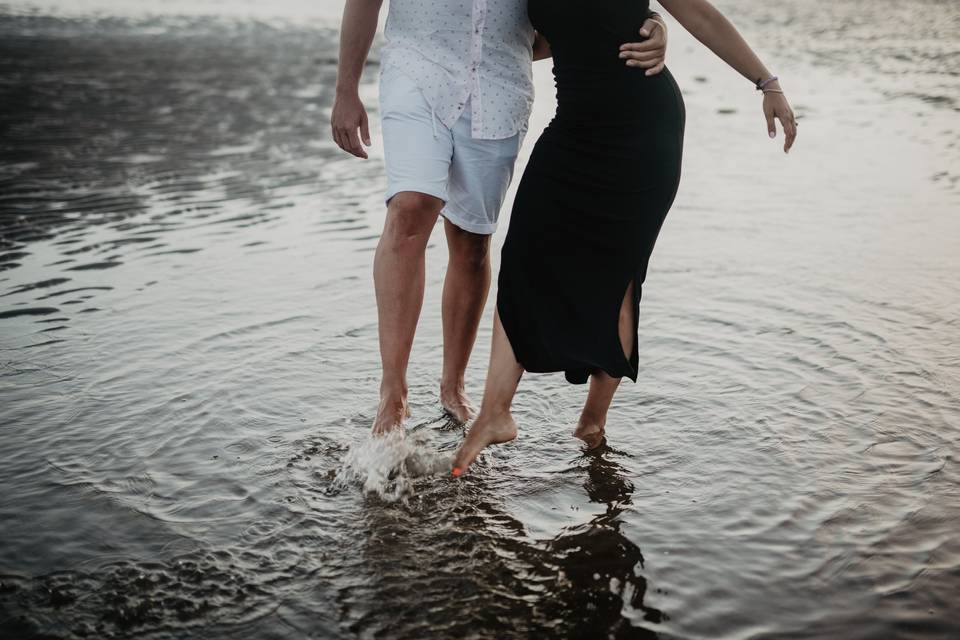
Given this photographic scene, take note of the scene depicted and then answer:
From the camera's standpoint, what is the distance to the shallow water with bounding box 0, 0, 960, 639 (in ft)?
8.46

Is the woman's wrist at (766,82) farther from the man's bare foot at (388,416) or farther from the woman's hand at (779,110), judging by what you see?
the man's bare foot at (388,416)

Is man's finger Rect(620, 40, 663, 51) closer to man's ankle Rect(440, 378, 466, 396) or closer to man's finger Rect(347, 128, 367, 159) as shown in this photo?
man's finger Rect(347, 128, 367, 159)

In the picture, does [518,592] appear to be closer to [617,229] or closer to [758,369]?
[617,229]

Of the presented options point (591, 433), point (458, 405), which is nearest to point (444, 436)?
point (458, 405)

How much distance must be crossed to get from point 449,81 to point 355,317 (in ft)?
5.39

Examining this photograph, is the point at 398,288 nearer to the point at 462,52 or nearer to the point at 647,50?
the point at 462,52

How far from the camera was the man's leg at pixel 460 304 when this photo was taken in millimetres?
3881

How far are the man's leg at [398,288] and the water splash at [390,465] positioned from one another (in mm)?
112

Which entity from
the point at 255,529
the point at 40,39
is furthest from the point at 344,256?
the point at 40,39

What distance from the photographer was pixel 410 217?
11.4ft

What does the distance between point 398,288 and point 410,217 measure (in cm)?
26

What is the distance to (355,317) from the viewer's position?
189 inches

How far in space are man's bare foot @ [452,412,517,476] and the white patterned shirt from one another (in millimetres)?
999

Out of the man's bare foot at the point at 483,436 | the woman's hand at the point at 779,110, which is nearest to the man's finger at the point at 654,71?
the woman's hand at the point at 779,110
